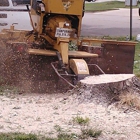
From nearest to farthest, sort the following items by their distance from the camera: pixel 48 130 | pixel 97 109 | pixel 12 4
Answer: pixel 48 130
pixel 97 109
pixel 12 4

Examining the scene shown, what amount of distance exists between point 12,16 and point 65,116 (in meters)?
6.19

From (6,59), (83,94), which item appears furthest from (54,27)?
(83,94)

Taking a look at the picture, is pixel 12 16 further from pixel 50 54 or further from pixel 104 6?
pixel 104 6

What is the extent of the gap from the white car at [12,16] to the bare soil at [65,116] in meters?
4.69

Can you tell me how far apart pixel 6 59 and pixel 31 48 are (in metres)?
0.50

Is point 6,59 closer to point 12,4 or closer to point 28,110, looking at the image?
point 28,110

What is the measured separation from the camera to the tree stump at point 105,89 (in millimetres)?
8453

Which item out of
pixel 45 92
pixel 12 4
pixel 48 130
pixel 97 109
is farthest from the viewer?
pixel 12 4

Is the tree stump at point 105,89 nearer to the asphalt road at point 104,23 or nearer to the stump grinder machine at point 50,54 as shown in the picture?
the stump grinder machine at point 50,54

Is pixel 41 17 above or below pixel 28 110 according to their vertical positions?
above

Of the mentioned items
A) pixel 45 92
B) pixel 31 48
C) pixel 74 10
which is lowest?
pixel 45 92

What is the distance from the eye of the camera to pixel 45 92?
9.75 m

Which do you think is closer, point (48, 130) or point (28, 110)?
point (48, 130)

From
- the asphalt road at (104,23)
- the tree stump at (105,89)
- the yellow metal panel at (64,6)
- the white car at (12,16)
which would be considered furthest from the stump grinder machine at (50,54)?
the asphalt road at (104,23)
